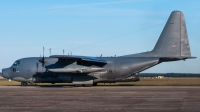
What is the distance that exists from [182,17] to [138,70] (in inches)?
323

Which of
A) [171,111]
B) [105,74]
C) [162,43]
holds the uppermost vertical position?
[162,43]

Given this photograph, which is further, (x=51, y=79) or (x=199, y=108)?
(x=51, y=79)

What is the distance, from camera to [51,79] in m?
42.8

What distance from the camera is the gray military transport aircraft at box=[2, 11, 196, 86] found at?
4016 centimetres

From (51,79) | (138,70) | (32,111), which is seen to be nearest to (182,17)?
(138,70)

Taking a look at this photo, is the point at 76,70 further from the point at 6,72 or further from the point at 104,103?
the point at 104,103

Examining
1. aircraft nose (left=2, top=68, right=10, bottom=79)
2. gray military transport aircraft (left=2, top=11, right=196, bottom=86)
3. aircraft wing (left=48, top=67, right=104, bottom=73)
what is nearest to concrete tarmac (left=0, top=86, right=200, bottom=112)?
gray military transport aircraft (left=2, top=11, right=196, bottom=86)

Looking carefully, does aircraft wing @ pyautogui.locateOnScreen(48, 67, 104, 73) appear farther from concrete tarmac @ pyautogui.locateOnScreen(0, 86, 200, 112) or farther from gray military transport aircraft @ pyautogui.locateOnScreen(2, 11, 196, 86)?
concrete tarmac @ pyautogui.locateOnScreen(0, 86, 200, 112)

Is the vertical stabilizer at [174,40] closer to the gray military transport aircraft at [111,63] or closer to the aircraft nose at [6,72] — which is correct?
the gray military transport aircraft at [111,63]

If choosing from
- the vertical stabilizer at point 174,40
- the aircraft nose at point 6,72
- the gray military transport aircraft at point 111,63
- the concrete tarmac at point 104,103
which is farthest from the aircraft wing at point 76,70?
the concrete tarmac at point 104,103

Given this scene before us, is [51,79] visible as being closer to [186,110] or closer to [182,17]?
[182,17]

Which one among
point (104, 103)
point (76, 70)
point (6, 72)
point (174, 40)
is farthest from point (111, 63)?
point (104, 103)

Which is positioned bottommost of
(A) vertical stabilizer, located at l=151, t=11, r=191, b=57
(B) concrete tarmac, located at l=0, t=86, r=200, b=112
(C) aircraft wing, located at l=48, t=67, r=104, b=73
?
(B) concrete tarmac, located at l=0, t=86, r=200, b=112

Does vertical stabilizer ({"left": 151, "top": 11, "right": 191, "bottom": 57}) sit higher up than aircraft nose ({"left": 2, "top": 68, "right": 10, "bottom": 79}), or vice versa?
vertical stabilizer ({"left": 151, "top": 11, "right": 191, "bottom": 57})
